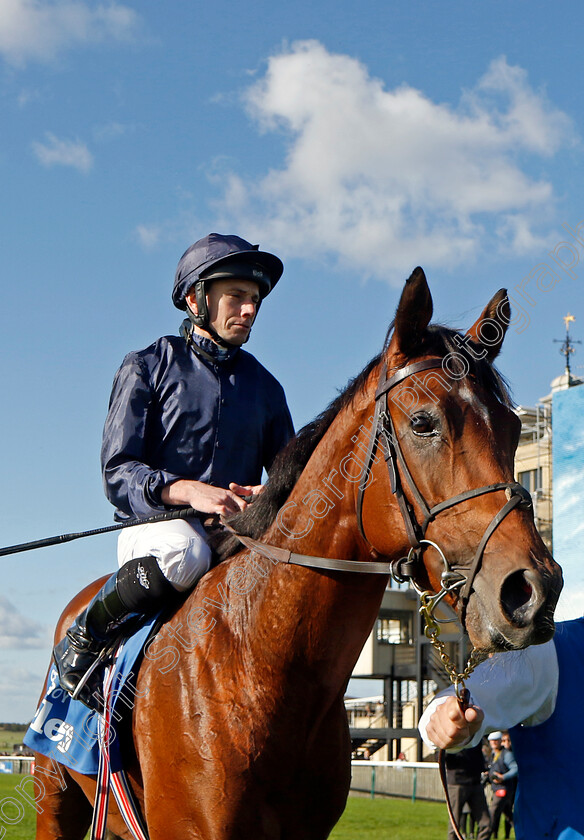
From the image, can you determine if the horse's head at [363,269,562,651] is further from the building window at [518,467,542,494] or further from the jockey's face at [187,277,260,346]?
the building window at [518,467,542,494]

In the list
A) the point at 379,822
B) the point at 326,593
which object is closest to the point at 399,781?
the point at 379,822

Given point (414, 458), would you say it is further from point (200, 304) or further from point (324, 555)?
point (200, 304)

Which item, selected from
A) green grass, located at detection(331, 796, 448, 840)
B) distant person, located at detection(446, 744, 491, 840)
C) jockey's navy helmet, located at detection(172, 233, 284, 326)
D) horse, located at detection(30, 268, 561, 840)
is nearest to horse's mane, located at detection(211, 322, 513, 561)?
horse, located at detection(30, 268, 561, 840)

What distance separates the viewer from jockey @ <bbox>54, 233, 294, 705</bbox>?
145 inches

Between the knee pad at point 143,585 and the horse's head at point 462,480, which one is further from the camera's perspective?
the knee pad at point 143,585

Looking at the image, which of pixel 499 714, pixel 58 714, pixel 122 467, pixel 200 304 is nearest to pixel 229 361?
pixel 200 304

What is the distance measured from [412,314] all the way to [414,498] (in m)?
0.65

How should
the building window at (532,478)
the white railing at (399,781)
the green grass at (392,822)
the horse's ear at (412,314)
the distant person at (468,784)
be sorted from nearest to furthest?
the horse's ear at (412,314) < the distant person at (468,784) < the green grass at (392,822) < the white railing at (399,781) < the building window at (532,478)

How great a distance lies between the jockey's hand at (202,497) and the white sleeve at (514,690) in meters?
1.23

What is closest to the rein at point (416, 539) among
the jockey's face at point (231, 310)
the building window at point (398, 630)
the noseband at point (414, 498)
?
the noseband at point (414, 498)

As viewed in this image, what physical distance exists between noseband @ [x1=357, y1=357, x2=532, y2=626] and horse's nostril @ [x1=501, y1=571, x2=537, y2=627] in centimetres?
11

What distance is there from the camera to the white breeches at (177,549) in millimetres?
3613

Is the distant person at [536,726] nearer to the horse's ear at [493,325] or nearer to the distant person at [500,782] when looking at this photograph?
the horse's ear at [493,325]

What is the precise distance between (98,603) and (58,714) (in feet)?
2.52
